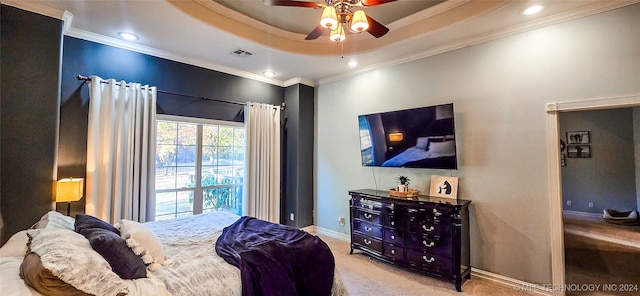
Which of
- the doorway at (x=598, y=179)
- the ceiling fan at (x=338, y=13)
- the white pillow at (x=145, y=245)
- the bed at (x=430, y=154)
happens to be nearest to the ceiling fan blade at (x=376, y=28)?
the ceiling fan at (x=338, y=13)

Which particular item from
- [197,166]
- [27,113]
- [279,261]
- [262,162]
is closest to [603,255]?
[279,261]

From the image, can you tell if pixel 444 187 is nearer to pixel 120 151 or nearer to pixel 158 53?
pixel 120 151

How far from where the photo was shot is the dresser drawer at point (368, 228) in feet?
11.6

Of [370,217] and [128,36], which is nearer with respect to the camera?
[128,36]

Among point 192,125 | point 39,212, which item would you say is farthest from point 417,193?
point 39,212

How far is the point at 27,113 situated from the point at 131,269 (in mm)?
→ 2070

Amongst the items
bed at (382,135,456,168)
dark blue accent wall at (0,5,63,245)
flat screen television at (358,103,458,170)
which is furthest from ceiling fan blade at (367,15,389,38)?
dark blue accent wall at (0,5,63,245)

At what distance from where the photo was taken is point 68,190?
2.61 meters

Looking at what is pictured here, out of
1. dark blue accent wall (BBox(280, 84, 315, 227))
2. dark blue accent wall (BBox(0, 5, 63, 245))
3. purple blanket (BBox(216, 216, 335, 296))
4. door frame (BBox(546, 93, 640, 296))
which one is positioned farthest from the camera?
dark blue accent wall (BBox(280, 84, 315, 227))

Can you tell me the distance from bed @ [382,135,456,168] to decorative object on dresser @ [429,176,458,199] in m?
0.22

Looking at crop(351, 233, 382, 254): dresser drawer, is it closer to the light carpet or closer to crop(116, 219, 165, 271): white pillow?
the light carpet

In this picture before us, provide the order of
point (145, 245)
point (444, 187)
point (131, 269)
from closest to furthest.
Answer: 1. point (131, 269)
2. point (145, 245)
3. point (444, 187)

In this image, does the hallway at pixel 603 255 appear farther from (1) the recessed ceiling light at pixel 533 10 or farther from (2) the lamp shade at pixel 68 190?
(2) the lamp shade at pixel 68 190

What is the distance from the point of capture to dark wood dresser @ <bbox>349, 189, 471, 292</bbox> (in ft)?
9.52
